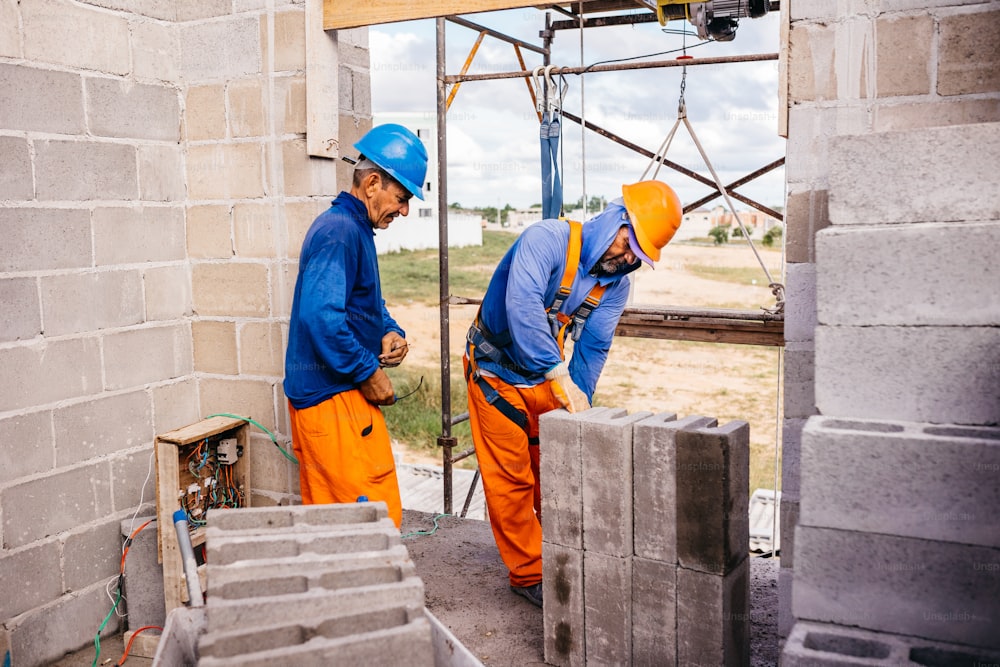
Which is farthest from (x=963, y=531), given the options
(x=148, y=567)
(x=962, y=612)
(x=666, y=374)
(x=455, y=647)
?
(x=666, y=374)

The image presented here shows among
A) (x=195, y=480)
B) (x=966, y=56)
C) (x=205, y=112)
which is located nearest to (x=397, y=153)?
(x=205, y=112)

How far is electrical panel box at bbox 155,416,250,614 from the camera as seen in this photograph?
4473mm

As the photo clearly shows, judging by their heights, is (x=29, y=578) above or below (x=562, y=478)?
below

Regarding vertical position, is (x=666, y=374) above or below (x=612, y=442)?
below

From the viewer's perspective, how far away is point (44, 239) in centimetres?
428

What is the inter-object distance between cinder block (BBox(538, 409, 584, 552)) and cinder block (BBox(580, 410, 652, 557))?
0.03 m

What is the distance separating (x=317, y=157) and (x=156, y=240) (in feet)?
3.27

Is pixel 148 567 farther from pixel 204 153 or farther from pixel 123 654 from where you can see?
pixel 204 153

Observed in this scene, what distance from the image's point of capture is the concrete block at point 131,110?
177 inches

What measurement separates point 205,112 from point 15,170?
113 centimetres

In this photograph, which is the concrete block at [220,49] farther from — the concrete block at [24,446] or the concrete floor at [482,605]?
the concrete floor at [482,605]

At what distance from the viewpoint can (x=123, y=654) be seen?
4570 mm

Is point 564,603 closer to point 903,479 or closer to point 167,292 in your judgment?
point 903,479

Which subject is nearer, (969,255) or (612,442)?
(969,255)
